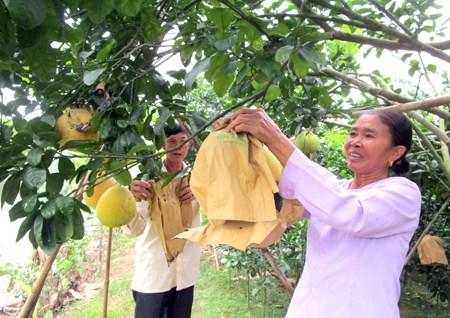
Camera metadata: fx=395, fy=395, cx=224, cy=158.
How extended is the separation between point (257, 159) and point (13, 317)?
380cm

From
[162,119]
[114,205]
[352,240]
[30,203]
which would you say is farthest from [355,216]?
[114,205]

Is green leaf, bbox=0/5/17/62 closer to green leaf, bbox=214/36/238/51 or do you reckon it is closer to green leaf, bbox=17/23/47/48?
green leaf, bbox=17/23/47/48

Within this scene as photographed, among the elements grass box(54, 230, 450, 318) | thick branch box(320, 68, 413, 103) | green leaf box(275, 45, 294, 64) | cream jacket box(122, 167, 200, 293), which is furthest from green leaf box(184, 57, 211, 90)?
grass box(54, 230, 450, 318)

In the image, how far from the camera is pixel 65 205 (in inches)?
37.2

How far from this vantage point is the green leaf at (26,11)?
1.70 feet

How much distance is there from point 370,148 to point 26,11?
100cm

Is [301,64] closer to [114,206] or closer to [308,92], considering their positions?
[308,92]

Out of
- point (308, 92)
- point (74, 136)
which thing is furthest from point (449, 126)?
point (74, 136)

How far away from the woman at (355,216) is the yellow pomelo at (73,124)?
1.46ft

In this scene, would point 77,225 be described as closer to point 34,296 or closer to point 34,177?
point 34,177

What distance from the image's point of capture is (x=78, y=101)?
1.21m

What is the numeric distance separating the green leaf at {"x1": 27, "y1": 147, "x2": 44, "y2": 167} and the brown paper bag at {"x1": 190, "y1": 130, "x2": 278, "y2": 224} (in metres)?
0.36

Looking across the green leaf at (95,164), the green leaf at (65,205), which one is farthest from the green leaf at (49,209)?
the green leaf at (95,164)

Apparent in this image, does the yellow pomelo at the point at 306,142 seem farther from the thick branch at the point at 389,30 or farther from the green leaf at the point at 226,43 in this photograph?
the green leaf at the point at 226,43
